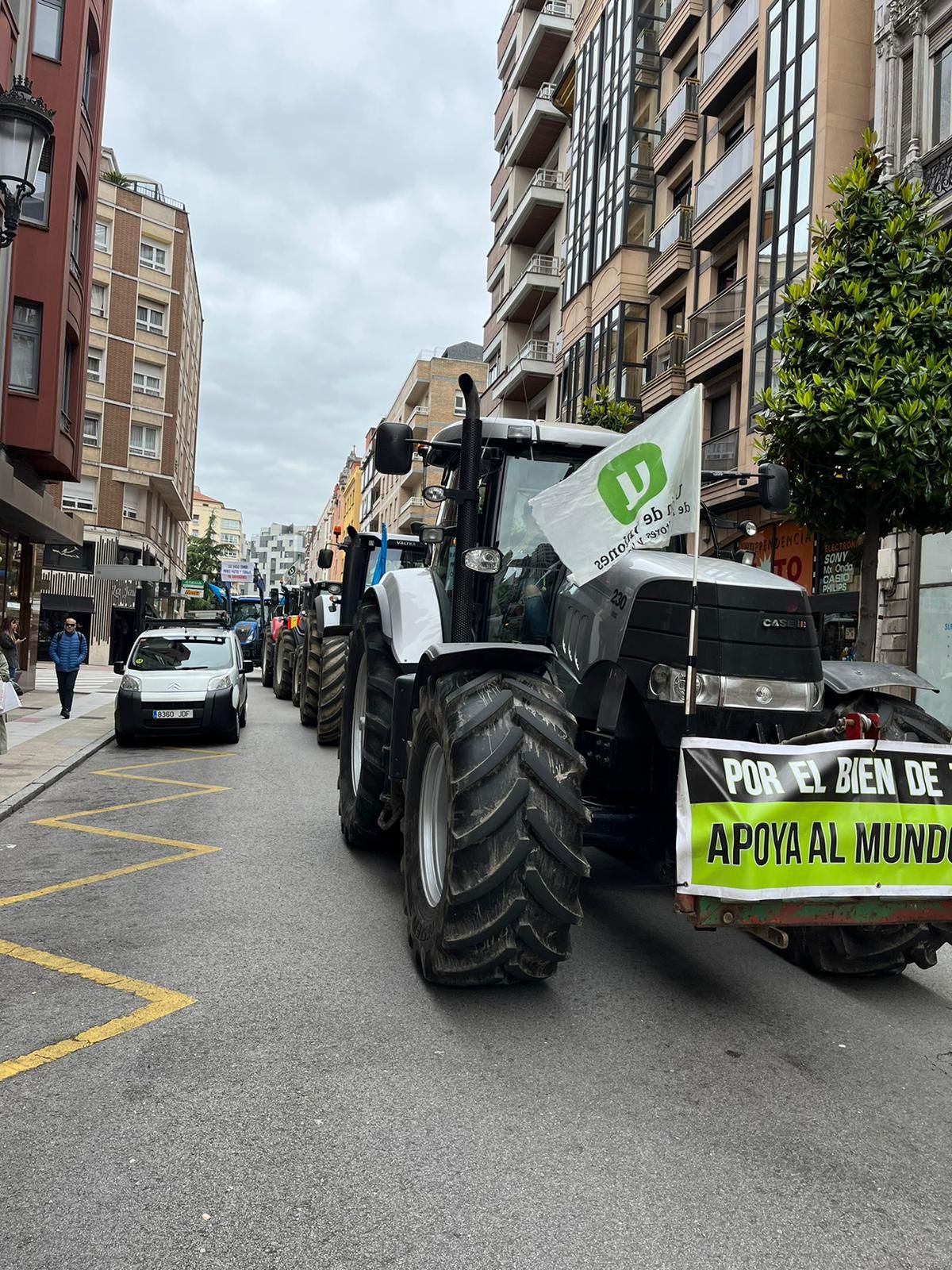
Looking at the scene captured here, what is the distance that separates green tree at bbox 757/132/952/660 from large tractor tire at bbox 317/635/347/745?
595 cm

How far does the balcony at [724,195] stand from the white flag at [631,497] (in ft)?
66.0

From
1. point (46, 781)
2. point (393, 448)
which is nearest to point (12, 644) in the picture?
point (46, 781)

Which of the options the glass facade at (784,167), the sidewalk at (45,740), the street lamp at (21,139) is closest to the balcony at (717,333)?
the glass facade at (784,167)

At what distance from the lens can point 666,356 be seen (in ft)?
84.0

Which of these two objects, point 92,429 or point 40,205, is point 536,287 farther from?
point 40,205

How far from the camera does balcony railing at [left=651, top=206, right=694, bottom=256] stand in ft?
83.1

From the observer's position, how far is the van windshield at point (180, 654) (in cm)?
1333

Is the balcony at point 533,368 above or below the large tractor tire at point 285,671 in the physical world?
above

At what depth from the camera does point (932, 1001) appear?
14.3ft

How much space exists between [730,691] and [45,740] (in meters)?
11.1

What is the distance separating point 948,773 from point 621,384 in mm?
24892

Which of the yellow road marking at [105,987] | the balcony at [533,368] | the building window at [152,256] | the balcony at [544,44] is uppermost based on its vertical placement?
the balcony at [544,44]

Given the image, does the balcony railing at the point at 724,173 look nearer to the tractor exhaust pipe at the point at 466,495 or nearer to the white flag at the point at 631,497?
the tractor exhaust pipe at the point at 466,495

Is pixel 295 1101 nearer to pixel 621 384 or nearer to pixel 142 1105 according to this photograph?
pixel 142 1105
